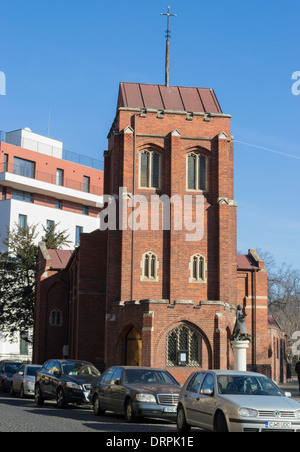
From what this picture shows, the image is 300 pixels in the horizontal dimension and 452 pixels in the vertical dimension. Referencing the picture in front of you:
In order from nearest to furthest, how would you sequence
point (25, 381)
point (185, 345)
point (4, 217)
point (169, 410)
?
point (169, 410) → point (25, 381) → point (185, 345) → point (4, 217)

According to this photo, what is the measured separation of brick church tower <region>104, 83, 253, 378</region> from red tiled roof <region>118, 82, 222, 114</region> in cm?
140

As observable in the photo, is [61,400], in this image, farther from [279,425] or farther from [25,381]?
[279,425]

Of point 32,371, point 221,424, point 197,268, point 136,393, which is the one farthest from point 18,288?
point 221,424

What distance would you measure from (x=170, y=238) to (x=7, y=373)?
32.2 feet

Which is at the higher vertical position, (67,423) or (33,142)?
(33,142)

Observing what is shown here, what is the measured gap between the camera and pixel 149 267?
33844 millimetres

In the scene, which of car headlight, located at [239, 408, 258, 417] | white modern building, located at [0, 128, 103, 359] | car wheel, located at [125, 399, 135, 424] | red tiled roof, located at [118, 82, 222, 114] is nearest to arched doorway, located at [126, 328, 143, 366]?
red tiled roof, located at [118, 82, 222, 114]

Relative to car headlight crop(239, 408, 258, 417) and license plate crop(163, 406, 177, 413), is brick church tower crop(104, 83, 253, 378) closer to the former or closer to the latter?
license plate crop(163, 406, 177, 413)

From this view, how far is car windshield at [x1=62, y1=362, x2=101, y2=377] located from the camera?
2269 cm

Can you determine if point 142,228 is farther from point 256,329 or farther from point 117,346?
point 256,329

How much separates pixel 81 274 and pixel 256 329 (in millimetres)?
11096

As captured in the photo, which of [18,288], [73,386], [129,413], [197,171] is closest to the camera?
[129,413]

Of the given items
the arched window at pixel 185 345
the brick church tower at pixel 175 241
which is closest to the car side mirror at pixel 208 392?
the brick church tower at pixel 175 241
